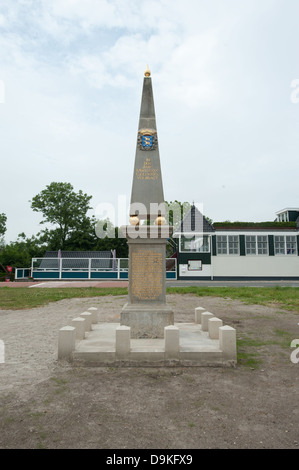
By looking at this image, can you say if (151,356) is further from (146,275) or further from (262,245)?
(262,245)

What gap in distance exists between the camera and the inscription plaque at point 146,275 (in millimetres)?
7008

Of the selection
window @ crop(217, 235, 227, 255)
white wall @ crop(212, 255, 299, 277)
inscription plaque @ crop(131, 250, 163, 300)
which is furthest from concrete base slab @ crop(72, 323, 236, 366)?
window @ crop(217, 235, 227, 255)

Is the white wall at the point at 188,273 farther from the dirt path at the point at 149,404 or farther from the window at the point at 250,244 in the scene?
the dirt path at the point at 149,404

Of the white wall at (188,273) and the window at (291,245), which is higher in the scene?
the window at (291,245)

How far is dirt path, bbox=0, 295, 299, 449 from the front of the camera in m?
3.15

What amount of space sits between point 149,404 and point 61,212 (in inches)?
1691

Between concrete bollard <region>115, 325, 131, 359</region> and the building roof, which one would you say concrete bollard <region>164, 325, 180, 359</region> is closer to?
concrete bollard <region>115, 325, 131, 359</region>

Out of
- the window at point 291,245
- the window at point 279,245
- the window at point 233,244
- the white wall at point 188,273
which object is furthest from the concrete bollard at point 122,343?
the window at point 291,245

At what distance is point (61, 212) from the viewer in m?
44.6

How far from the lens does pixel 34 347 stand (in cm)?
672

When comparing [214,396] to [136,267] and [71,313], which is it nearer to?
[136,267]

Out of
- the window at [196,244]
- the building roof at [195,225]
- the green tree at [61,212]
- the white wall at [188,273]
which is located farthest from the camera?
the green tree at [61,212]

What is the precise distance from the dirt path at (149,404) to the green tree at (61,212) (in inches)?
1540

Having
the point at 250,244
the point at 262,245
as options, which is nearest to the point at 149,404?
the point at 250,244
